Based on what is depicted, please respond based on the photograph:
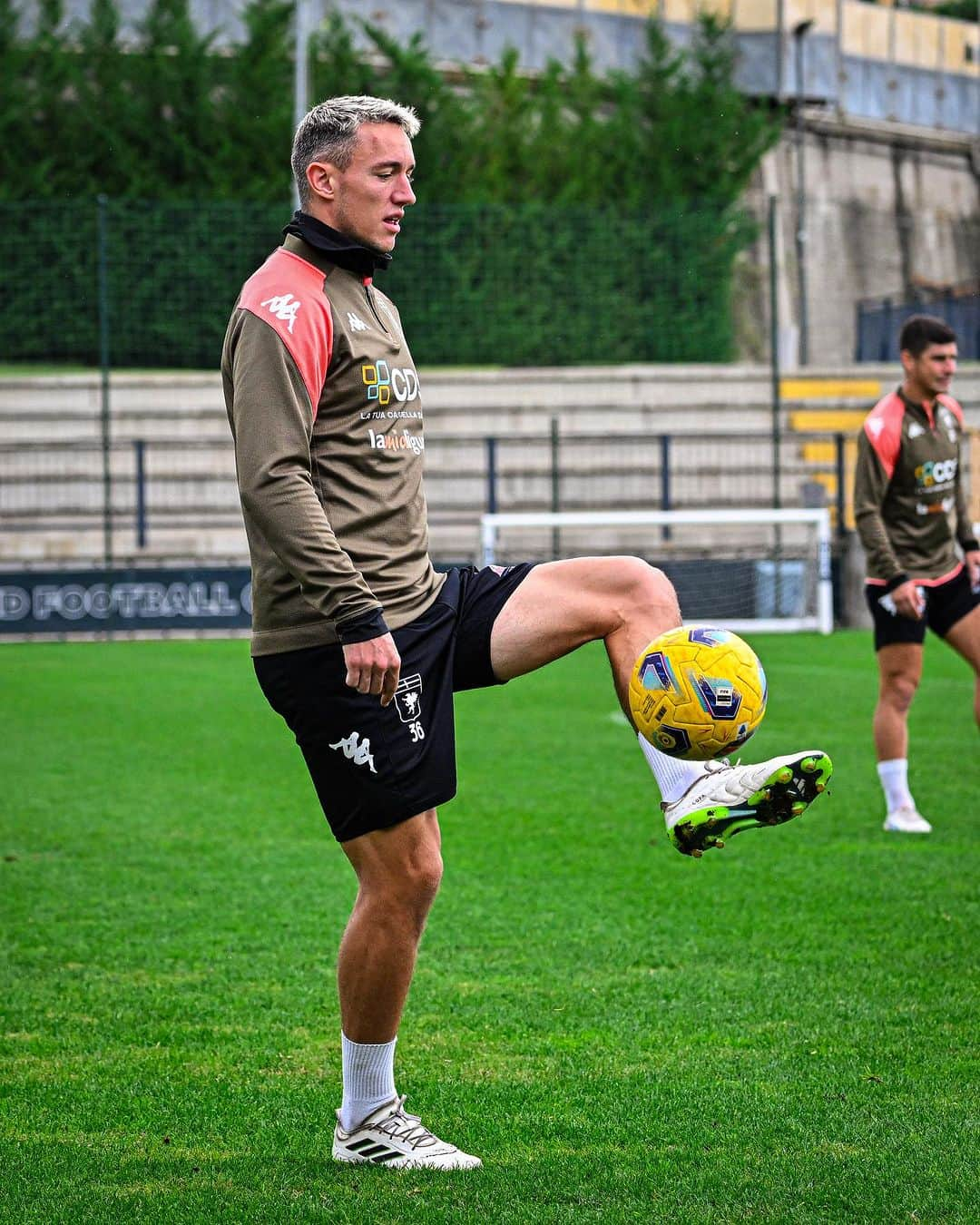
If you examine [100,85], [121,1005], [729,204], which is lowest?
[121,1005]

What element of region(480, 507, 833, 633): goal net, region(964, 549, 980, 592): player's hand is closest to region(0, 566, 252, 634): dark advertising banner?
region(480, 507, 833, 633): goal net

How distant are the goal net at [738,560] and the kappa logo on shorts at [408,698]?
52.9 feet

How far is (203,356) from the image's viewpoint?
2547 cm

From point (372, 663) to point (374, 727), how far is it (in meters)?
0.23

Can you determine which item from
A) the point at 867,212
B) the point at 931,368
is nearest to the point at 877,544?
the point at 931,368

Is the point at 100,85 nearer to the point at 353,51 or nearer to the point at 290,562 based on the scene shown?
the point at 353,51

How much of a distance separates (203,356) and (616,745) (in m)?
A: 15.8

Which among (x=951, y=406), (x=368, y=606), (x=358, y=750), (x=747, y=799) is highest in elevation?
(x=951, y=406)

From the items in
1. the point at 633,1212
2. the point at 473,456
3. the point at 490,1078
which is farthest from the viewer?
the point at 473,456

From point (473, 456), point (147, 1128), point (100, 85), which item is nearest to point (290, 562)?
point (147, 1128)

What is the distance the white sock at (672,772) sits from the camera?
3826 millimetres

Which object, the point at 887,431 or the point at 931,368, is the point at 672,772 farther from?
the point at 931,368

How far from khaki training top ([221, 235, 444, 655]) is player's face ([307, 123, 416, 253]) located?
0.10 metres

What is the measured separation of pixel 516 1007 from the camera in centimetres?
511
